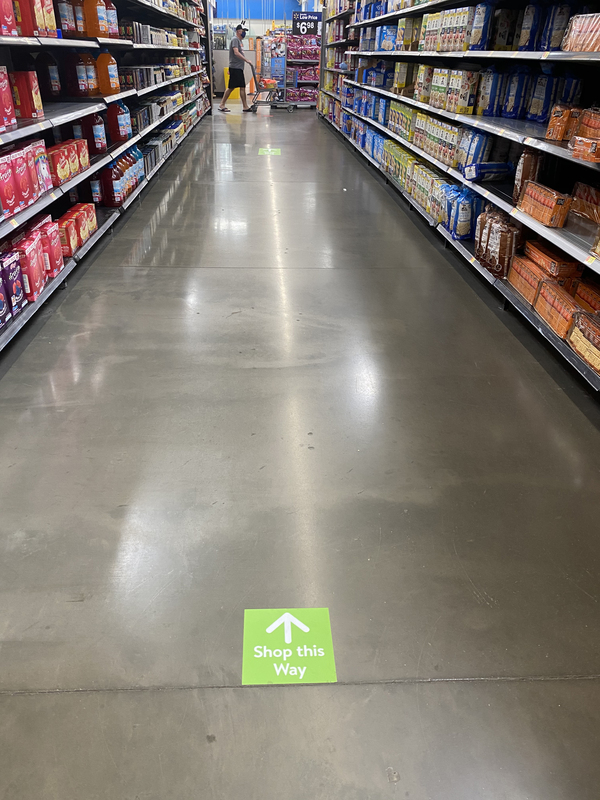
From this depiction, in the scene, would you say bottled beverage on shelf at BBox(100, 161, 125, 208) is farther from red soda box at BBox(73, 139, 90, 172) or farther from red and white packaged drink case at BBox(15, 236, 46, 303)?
red and white packaged drink case at BBox(15, 236, 46, 303)

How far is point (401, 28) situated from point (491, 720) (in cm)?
669

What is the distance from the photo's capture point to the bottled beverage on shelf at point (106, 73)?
468 cm

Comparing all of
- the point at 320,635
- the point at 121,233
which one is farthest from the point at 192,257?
the point at 320,635

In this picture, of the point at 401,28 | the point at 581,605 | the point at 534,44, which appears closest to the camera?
the point at 581,605

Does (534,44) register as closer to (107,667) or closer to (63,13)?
(63,13)

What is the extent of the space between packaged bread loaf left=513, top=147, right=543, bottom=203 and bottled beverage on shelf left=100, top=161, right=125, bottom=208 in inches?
137

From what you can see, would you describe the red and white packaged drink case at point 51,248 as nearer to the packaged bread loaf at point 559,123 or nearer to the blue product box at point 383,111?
the packaged bread loaf at point 559,123

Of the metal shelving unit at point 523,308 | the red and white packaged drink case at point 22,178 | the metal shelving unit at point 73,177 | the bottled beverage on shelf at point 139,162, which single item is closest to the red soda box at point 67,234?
Result: the metal shelving unit at point 73,177

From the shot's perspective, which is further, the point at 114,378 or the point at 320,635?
the point at 114,378

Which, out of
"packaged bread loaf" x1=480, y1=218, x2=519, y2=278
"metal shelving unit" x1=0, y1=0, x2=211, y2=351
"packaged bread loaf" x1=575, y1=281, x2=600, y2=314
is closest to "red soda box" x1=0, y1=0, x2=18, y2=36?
"metal shelving unit" x1=0, y1=0, x2=211, y2=351

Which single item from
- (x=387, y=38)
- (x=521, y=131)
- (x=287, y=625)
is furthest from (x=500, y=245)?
(x=387, y=38)

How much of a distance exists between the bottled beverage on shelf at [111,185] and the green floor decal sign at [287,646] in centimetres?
454

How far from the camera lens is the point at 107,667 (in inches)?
59.6

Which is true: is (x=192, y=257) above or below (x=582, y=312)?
below
